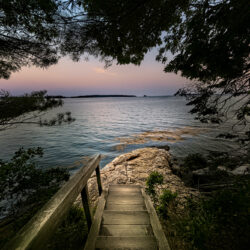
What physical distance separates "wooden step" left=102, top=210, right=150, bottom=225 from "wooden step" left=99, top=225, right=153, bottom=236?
7 centimetres

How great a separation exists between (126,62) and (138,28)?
3.01ft

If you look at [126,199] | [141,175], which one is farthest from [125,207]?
[141,175]

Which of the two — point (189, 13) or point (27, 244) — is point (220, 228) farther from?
point (189, 13)

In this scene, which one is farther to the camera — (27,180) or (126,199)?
(27,180)

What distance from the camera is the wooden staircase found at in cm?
187

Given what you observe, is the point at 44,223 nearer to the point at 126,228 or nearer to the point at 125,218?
the point at 126,228

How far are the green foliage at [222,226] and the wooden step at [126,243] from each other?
79 centimetres

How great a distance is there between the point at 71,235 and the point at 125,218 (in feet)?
3.63

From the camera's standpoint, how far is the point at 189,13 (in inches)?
126

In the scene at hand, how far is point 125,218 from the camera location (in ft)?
8.07

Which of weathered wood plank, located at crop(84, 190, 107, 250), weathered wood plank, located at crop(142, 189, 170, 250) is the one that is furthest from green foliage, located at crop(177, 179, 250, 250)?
weathered wood plank, located at crop(84, 190, 107, 250)

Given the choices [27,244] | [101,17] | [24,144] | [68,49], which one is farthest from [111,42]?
[24,144]

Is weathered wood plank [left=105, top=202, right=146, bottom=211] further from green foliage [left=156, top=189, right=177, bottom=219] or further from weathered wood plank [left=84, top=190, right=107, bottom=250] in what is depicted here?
green foliage [left=156, top=189, right=177, bottom=219]

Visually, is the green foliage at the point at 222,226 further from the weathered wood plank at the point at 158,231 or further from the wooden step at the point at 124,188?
the wooden step at the point at 124,188
